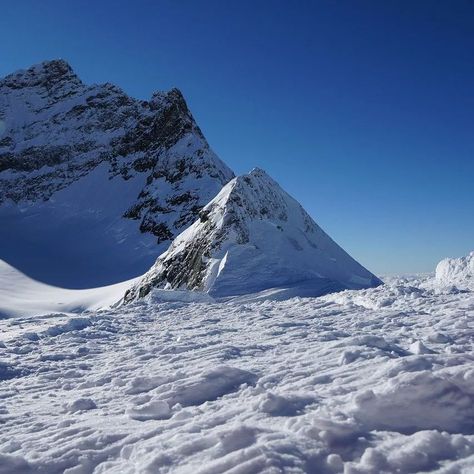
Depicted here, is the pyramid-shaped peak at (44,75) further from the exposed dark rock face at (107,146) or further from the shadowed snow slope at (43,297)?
the shadowed snow slope at (43,297)

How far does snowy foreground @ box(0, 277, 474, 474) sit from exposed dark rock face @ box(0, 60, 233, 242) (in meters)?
41.6

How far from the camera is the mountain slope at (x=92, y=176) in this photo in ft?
158

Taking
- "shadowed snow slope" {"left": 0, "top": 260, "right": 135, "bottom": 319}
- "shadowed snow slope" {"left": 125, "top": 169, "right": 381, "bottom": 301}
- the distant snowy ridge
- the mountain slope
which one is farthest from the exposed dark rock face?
the distant snowy ridge

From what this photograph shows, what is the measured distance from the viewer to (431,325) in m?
6.18

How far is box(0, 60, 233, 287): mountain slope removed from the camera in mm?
48219

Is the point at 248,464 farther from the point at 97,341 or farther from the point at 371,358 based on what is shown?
the point at 97,341

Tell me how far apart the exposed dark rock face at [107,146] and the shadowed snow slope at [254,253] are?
91.0 feet

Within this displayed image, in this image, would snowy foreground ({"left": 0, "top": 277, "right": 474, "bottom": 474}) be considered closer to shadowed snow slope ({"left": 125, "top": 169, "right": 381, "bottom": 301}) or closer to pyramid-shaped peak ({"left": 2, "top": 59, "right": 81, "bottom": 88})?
shadowed snow slope ({"left": 125, "top": 169, "right": 381, "bottom": 301})

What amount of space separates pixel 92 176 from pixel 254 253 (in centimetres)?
5043

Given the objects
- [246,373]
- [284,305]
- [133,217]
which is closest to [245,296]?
[284,305]

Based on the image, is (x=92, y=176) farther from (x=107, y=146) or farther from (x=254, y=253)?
(x=254, y=253)

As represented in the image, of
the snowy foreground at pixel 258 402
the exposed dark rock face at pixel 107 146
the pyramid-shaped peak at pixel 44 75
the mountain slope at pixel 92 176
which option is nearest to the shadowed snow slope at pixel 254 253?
the snowy foreground at pixel 258 402

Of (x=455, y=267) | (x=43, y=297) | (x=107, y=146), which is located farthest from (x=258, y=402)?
(x=107, y=146)

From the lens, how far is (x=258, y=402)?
3.48 metres
